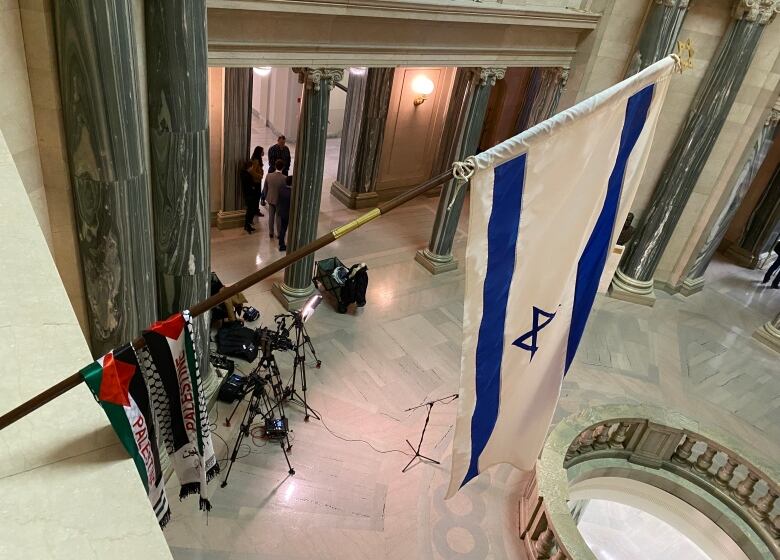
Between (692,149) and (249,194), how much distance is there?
7585mm

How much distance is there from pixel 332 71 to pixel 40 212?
4.09 meters

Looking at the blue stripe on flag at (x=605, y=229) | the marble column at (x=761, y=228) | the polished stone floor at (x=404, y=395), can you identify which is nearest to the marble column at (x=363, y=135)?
the polished stone floor at (x=404, y=395)

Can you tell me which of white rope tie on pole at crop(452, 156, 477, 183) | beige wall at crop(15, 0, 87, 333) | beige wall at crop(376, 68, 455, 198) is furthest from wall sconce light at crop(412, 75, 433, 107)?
white rope tie on pole at crop(452, 156, 477, 183)

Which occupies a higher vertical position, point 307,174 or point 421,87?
point 421,87

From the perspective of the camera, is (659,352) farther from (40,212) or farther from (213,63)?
(40,212)

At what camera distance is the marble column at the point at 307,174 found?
7281 mm

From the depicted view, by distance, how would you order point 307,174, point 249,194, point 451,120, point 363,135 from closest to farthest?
point 307,174 → point 249,194 → point 363,135 → point 451,120

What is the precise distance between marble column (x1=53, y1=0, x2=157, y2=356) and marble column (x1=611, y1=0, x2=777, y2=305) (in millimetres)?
8973

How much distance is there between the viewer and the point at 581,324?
3.91 m

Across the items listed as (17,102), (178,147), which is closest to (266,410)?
(178,147)

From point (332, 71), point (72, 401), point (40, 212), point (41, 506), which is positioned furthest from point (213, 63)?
point (41, 506)

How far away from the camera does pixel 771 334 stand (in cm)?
1079

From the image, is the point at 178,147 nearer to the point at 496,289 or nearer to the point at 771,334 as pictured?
the point at 496,289

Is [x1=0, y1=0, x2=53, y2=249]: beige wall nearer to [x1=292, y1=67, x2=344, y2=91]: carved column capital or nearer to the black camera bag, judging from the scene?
[x1=292, y1=67, x2=344, y2=91]: carved column capital
